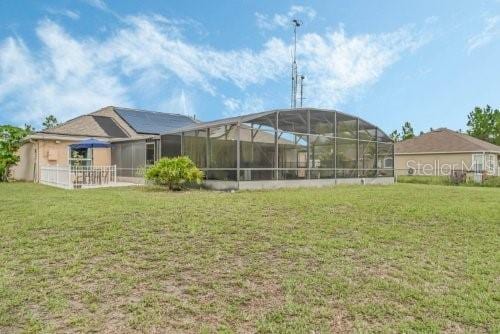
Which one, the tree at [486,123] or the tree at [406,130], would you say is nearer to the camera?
the tree at [486,123]

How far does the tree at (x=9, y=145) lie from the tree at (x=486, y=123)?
47.7 meters

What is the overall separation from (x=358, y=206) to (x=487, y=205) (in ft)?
12.9

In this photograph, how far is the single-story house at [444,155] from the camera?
29375 millimetres

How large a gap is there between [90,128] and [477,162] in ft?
94.9

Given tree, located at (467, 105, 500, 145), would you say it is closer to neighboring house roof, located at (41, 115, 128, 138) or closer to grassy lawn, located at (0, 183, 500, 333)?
neighboring house roof, located at (41, 115, 128, 138)

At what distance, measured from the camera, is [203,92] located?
21.6 metres

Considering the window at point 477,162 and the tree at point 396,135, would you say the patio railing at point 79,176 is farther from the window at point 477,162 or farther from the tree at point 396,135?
the tree at point 396,135

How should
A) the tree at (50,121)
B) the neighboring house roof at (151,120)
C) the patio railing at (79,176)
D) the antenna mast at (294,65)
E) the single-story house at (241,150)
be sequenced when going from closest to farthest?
1. the single-story house at (241,150)
2. the patio railing at (79,176)
3. the antenna mast at (294,65)
4. the neighboring house roof at (151,120)
5. the tree at (50,121)

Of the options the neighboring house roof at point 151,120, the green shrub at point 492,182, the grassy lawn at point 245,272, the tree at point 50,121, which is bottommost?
the grassy lawn at point 245,272

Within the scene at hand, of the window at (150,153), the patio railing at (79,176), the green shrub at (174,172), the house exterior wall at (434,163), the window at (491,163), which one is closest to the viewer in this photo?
the green shrub at (174,172)

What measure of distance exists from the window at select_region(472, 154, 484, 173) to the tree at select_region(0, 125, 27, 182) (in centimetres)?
3214

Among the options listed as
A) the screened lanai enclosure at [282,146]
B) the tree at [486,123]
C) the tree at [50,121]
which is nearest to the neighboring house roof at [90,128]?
the screened lanai enclosure at [282,146]

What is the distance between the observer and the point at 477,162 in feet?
96.4

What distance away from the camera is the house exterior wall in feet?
97.3
